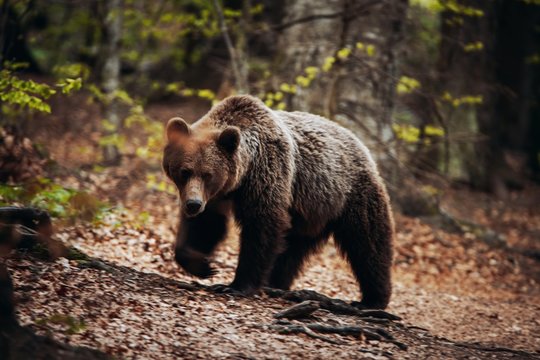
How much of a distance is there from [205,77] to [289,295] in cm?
1613

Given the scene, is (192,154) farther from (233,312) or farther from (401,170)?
(401,170)

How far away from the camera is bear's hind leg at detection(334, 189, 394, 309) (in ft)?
24.5

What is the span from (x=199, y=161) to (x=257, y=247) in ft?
3.55

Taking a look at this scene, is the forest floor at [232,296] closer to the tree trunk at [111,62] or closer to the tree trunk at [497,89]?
the tree trunk at [111,62]

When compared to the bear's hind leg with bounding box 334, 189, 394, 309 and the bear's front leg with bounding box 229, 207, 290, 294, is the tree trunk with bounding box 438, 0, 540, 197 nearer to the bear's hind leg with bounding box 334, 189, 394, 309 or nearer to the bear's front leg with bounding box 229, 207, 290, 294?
the bear's hind leg with bounding box 334, 189, 394, 309

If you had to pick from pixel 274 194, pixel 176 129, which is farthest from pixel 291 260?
pixel 176 129

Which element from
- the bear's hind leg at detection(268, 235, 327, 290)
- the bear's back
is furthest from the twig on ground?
the bear's hind leg at detection(268, 235, 327, 290)

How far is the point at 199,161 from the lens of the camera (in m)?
6.27

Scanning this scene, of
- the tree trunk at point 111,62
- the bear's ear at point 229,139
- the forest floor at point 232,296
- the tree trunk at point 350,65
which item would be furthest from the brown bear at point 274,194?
the tree trunk at point 111,62

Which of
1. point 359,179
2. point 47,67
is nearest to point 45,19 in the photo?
point 47,67

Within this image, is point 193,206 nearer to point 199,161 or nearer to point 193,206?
point 193,206

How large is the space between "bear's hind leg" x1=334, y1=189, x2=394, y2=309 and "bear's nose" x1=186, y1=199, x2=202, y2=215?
6.90 feet

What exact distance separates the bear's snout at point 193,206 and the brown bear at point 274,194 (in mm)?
10

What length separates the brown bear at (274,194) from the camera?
6375 mm
